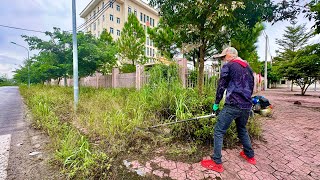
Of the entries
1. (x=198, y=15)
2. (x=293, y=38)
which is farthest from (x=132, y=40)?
(x=293, y=38)

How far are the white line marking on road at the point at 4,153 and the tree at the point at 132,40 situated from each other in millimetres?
14244

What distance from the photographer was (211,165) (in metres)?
2.29

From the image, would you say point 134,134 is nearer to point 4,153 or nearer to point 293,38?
point 4,153

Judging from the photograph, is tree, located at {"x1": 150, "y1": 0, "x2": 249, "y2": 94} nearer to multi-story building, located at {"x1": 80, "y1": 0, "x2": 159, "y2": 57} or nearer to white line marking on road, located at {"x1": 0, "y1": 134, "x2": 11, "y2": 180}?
white line marking on road, located at {"x1": 0, "y1": 134, "x2": 11, "y2": 180}

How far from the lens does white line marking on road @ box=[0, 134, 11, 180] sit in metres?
2.29

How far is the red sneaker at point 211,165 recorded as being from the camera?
88.1 inches

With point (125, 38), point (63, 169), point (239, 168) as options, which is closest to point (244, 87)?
point (239, 168)

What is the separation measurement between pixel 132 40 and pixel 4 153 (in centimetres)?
1555

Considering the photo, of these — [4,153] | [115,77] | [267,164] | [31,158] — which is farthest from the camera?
[115,77]

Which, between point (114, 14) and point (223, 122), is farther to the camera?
point (114, 14)

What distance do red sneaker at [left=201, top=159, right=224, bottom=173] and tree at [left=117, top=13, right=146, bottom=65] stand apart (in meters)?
15.6

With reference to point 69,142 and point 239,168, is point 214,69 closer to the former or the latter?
point 239,168

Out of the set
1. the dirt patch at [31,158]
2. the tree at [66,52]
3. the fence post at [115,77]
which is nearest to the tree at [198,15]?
the dirt patch at [31,158]

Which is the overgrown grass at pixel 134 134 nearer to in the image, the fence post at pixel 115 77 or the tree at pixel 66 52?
the tree at pixel 66 52
